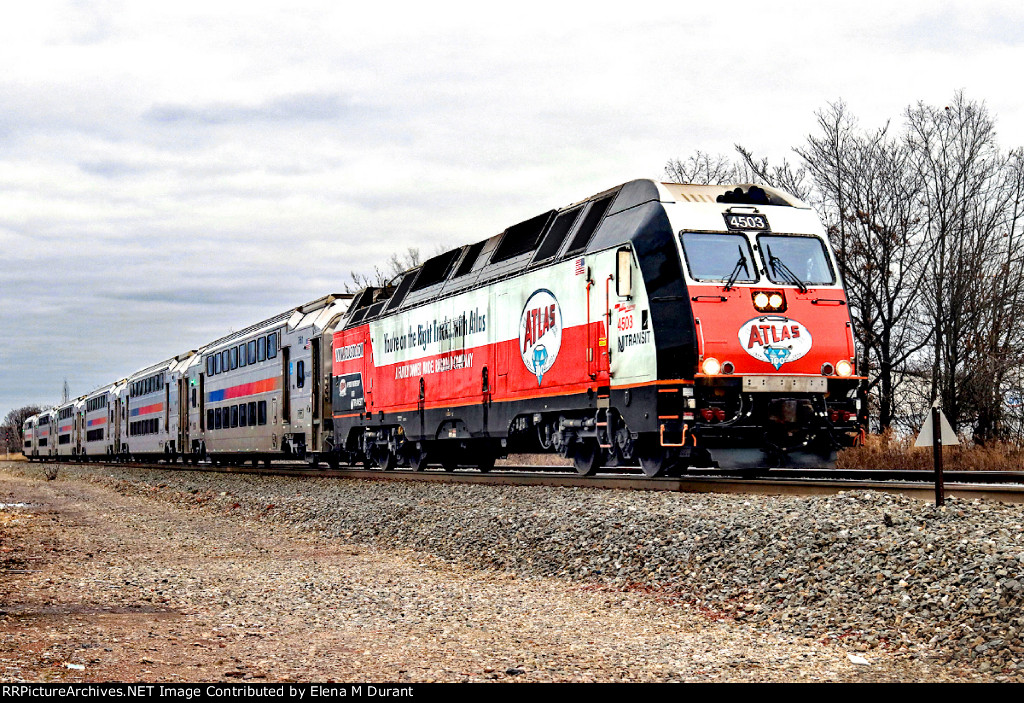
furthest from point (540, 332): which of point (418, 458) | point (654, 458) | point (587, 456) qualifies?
point (418, 458)

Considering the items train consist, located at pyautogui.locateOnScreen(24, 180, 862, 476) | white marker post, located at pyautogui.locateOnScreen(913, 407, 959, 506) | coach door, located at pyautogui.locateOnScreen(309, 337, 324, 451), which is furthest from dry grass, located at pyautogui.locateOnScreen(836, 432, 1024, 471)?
coach door, located at pyautogui.locateOnScreen(309, 337, 324, 451)

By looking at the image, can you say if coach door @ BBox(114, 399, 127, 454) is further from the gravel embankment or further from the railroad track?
the gravel embankment

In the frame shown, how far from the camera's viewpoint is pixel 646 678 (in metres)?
6.33

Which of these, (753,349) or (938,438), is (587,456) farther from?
(938,438)

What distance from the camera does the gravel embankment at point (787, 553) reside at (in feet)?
22.6

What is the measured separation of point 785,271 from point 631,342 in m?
2.23

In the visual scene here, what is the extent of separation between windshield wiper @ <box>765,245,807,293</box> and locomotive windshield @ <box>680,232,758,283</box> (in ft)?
0.90

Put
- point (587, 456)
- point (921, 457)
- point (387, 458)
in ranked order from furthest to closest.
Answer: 1. point (387, 458)
2. point (921, 457)
3. point (587, 456)

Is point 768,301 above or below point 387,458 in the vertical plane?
above

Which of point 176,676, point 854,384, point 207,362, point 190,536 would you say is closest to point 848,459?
point 854,384

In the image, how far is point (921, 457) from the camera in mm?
18859

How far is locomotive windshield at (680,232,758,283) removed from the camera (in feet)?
44.1

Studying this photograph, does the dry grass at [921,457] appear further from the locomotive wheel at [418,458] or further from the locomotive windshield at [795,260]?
the locomotive wheel at [418,458]

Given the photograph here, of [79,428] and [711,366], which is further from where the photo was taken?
[79,428]
